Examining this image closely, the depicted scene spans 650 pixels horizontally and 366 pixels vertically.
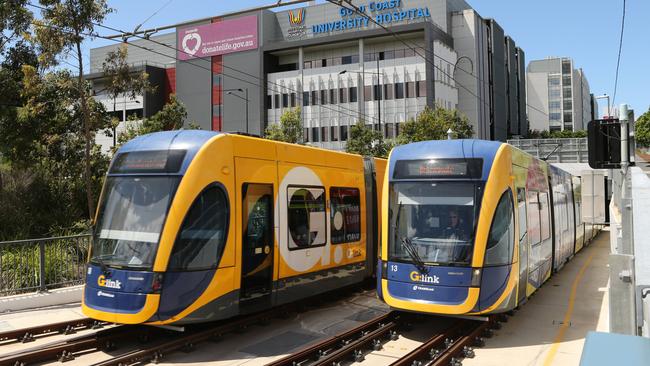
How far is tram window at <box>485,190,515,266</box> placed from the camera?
8.41 m

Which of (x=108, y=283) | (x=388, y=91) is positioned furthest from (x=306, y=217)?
(x=388, y=91)

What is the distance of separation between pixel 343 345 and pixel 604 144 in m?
5.37

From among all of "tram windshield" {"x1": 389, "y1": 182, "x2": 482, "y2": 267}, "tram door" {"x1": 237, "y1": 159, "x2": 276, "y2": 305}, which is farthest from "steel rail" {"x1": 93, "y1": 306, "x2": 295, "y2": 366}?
"tram windshield" {"x1": 389, "y1": 182, "x2": 482, "y2": 267}

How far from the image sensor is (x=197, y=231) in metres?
7.90

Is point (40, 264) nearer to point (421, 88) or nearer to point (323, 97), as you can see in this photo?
point (421, 88)

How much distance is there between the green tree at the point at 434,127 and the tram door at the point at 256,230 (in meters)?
28.6

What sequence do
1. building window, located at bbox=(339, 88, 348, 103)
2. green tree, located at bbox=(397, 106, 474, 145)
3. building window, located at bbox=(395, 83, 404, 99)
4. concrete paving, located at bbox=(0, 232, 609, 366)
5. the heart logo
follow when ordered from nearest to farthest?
concrete paving, located at bbox=(0, 232, 609, 366)
green tree, located at bbox=(397, 106, 474, 145)
building window, located at bbox=(395, 83, 404, 99)
building window, located at bbox=(339, 88, 348, 103)
the heart logo

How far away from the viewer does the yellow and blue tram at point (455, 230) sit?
8352 mm

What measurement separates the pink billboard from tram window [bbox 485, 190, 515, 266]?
198ft

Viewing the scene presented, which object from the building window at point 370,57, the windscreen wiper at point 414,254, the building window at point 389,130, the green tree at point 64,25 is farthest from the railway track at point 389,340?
the building window at point 370,57

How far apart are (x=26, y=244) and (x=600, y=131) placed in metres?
12.0

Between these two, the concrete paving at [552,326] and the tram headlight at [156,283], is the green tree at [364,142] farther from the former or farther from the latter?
the tram headlight at [156,283]

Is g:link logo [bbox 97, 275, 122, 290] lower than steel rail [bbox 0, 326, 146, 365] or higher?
higher

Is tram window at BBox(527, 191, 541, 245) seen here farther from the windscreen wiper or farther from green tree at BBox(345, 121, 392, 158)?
green tree at BBox(345, 121, 392, 158)
